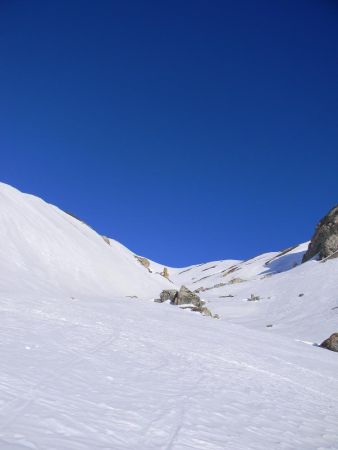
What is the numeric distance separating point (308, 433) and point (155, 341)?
837 centimetres

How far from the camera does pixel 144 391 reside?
29.3ft

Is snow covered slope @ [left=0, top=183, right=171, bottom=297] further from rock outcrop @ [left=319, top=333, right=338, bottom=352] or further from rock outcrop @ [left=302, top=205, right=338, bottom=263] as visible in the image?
rock outcrop @ [left=302, top=205, right=338, bottom=263]

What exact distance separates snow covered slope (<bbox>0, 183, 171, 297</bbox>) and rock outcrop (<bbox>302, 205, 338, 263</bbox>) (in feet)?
75.1

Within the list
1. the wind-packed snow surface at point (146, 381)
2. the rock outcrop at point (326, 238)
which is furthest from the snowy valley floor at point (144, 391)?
the rock outcrop at point (326, 238)

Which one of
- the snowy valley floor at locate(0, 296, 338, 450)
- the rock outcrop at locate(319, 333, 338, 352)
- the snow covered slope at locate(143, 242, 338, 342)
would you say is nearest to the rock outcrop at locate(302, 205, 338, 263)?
the snow covered slope at locate(143, 242, 338, 342)

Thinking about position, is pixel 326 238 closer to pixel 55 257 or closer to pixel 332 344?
pixel 332 344

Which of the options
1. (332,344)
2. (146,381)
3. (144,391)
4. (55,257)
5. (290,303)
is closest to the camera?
(144,391)

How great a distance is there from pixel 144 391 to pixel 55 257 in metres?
28.4

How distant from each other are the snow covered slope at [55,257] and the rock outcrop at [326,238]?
75.1ft

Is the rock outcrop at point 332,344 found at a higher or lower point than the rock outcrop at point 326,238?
lower

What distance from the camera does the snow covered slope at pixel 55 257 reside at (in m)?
30.2

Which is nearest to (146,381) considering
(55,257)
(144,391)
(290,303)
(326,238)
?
(144,391)

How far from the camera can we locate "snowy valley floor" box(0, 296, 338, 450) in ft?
20.1

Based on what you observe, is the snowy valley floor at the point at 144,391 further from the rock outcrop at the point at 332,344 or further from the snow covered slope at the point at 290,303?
the snow covered slope at the point at 290,303
